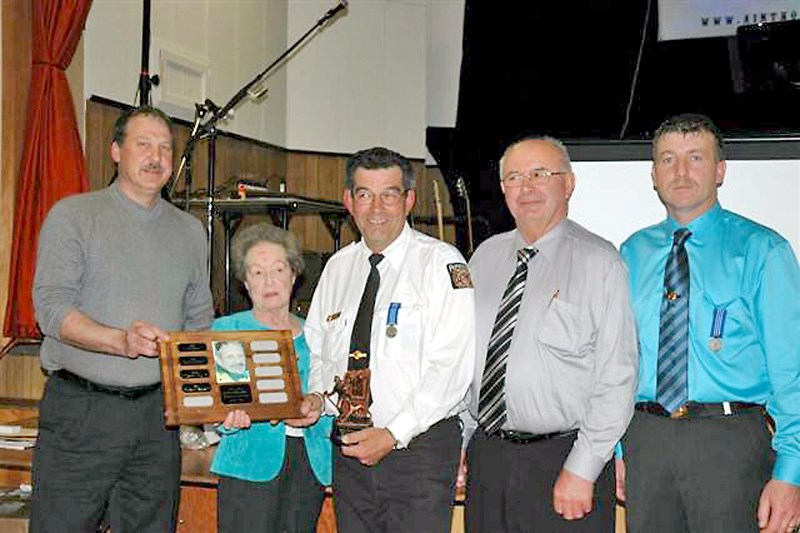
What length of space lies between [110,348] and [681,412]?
1.63m

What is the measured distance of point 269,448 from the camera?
2.77 meters

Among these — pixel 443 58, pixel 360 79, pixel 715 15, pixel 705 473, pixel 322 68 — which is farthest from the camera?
pixel 443 58

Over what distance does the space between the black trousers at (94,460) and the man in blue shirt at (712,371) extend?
58.2 inches

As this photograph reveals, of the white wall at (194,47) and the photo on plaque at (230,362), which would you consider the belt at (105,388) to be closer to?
the photo on plaque at (230,362)

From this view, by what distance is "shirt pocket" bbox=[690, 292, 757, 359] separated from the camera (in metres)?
2.41

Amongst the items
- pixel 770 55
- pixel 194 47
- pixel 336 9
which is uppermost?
pixel 194 47

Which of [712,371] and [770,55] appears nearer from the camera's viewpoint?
[712,371]

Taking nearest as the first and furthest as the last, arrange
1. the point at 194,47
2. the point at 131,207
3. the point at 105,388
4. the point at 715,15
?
1. the point at 105,388
2. the point at 131,207
3. the point at 715,15
4. the point at 194,47

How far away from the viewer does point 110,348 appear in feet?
8.84

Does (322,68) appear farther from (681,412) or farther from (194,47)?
(681,412)

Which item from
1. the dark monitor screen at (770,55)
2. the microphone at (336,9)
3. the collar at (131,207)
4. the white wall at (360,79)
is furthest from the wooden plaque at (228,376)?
the white wall at (360,79)

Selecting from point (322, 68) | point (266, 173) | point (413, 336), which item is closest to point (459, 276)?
point (413, 336)

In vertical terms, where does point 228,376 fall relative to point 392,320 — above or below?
below

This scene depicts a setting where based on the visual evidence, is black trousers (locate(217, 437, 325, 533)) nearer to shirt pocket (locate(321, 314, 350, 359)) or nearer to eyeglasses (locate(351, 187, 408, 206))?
shirt pocket (locate(321, 314, 350, 359))
